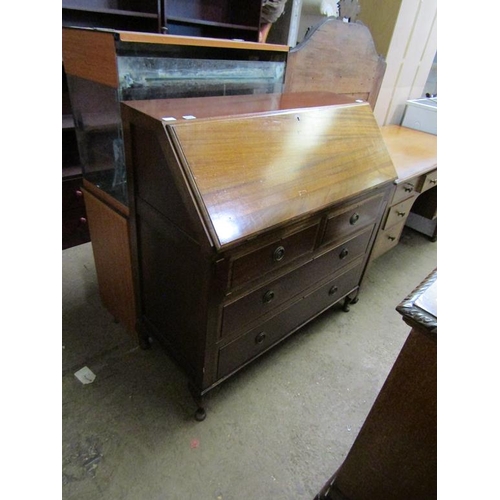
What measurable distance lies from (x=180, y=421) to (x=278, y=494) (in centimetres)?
45

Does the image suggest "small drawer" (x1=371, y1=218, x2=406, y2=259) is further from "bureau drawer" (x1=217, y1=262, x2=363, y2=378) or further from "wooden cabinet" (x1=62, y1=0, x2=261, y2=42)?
"wooden cabinet" (x1=62, y1=0, x2=261, y2=42)

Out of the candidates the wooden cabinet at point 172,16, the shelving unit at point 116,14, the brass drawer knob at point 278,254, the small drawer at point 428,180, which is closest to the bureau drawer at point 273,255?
the brass drawer knob at point 278,254

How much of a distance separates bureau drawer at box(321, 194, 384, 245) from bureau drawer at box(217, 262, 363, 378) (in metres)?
0.28

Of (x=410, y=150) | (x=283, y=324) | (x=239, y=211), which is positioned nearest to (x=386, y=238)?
(x=410, y=150)

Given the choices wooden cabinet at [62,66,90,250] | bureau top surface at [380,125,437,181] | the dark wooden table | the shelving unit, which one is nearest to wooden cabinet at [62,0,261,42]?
the shelving unit

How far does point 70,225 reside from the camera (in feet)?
7.59

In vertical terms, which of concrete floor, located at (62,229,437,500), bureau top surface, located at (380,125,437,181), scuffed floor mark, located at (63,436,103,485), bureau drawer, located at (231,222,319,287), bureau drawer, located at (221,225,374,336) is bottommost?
scuffed floor mark, located at (63,436,103,485)

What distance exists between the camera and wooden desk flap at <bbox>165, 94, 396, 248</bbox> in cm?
96

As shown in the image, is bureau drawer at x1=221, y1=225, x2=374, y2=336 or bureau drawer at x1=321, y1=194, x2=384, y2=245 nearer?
bureau drawer at x1=221, y1=225, x2=374, y2=336

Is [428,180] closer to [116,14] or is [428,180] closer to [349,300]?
[349,300]

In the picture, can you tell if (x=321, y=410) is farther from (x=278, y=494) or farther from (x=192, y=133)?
(x=192, y=133)

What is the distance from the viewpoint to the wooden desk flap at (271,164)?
96 cm

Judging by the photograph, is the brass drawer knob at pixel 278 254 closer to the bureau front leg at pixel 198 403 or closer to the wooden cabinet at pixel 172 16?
the bureau front leg at pixel 198 403

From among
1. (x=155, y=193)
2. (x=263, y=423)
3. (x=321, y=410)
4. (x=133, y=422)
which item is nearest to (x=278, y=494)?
(x=263, y=423)
